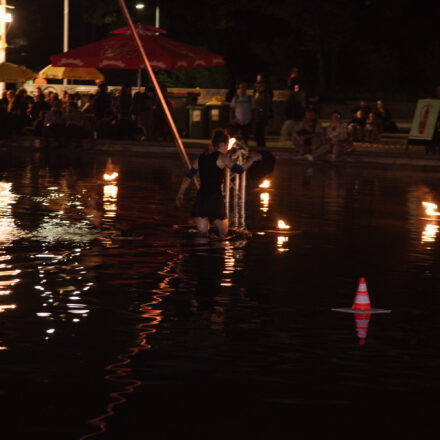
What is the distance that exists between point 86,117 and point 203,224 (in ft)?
73.6

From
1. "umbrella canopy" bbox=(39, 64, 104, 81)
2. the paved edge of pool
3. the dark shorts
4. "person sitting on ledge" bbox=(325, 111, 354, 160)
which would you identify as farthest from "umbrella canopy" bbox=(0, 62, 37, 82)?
the dark shorts

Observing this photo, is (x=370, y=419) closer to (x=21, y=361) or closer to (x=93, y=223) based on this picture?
(x=21, y=361)

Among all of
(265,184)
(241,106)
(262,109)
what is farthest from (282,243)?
(262,109)

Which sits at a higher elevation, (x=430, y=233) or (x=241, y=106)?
(x=241, y=106)

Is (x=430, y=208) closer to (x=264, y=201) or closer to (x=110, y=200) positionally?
(x=264, y=201)

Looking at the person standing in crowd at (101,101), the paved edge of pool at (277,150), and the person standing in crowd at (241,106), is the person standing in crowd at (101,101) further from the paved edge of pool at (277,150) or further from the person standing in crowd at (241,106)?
the person standing in crowd at (241,106)

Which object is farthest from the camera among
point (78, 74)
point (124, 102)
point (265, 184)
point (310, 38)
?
point (310, 38)

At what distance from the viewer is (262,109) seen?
34.8 meters

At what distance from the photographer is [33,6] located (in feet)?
282

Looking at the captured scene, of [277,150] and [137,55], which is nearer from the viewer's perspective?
[137,55]

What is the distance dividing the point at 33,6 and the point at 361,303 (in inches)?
3073

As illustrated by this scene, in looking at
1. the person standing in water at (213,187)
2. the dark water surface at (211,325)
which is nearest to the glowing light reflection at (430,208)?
the dark water surface at (211,325)

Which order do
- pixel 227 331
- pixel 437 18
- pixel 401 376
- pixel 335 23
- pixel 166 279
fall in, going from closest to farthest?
pixel 401 376, pixel 227 331, pixel 166 279, pixel 437 18, pixel 335 23

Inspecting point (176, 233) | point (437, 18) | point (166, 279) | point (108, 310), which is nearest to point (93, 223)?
point (176, 233)
